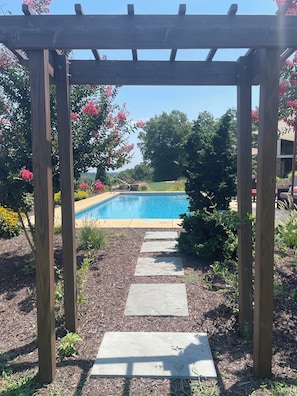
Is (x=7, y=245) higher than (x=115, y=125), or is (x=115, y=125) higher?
(x=115, y=125)

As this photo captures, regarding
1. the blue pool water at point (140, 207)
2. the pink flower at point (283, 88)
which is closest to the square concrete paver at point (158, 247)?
the pink flower at point (283, 88)

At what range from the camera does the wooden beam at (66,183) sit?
104 inches

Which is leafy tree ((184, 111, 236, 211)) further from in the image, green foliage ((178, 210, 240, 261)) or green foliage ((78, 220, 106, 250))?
green foliage ((78, 220, 106, 250))

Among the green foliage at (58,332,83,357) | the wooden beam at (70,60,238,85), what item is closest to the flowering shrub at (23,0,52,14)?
the wooden beam at (70,60,238,85)

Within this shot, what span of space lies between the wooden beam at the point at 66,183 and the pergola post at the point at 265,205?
152 cm

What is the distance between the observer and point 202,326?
2.95 meters

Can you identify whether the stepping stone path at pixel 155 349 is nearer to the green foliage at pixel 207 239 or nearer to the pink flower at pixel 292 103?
the green foliage at pixel 207 239

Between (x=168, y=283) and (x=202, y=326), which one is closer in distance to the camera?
(x=202, y=326)

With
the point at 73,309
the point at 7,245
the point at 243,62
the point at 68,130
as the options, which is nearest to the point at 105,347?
the point at 73,309

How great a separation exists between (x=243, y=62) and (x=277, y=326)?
2.33 metres

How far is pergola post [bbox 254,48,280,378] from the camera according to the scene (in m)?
2.03

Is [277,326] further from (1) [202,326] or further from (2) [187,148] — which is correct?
(2) [187,148]

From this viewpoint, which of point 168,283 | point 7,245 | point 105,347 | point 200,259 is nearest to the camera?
point 105,347

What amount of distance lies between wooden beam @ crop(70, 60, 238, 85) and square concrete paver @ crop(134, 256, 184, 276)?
255 centimetres
